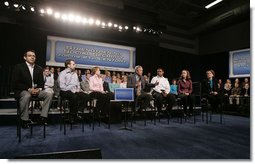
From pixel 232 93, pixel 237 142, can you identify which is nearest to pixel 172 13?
pixel 232 93

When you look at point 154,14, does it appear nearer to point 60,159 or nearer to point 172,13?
point 172,13

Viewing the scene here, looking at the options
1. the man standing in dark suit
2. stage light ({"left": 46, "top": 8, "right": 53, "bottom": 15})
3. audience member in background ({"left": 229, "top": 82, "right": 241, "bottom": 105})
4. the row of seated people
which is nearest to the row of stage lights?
stage light ({"left": 46, "top": 8, "right": 53, "bottom": 15})

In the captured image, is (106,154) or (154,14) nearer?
(106,154)

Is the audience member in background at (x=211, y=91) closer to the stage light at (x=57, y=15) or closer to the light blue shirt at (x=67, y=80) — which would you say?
the light blue shirt at (x=67, y=80)

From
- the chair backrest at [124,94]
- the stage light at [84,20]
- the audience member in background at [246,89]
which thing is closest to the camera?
the chair backrest at [124,94]

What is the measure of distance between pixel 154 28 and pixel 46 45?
398cm

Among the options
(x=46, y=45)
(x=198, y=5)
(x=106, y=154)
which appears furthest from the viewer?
(x=198, y=5)

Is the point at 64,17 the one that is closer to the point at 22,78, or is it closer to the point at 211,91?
the point at 22,78

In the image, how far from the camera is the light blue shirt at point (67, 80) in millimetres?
3621

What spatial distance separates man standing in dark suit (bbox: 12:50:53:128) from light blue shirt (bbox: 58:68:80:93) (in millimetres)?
469

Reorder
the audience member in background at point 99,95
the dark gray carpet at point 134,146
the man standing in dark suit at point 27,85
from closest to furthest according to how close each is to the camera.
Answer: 1. the dark gray carpet at point 134,146
2. the man standing in dark suit at point 27,85
3. the audience member in background at point 99,95

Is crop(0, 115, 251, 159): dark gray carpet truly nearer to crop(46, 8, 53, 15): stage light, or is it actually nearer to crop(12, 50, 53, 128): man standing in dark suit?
crop(12, 50, 53, 128): man standing in dark suit

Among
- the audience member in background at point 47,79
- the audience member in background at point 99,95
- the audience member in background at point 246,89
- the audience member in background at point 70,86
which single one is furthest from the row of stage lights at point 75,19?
the audience member in background at point 246,89

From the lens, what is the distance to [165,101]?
16.1 feet
